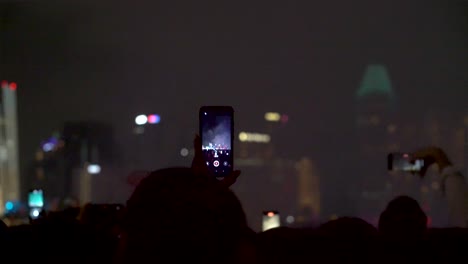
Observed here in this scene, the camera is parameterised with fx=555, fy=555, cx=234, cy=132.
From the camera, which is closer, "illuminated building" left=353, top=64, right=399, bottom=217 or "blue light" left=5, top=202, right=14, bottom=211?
"illuminated building" left=353, top=64, right=399, bottom=217

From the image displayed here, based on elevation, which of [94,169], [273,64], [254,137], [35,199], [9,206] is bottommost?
[9,206]

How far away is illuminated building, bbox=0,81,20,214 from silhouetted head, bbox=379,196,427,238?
11.1 ft

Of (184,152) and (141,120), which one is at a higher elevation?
(141,120)

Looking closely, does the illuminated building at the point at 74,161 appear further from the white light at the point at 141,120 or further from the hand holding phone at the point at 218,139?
the hand holding phone at the point at 218,139

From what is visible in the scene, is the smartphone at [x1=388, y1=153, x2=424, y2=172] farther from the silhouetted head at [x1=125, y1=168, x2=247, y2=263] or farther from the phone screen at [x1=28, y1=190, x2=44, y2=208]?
the silhouetted head at [x1=125, y1=168, x2=247, y2=263]

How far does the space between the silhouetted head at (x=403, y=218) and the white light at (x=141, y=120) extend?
2.61 m

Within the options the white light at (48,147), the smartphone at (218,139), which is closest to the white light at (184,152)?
the white light at (48,147)

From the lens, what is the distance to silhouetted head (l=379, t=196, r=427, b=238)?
1.71m

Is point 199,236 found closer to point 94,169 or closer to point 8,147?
point 94,169

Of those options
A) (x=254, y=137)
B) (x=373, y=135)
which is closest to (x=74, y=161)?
(x=254, y=137)

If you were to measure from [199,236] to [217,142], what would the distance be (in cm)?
107

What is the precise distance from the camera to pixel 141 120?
4168mm

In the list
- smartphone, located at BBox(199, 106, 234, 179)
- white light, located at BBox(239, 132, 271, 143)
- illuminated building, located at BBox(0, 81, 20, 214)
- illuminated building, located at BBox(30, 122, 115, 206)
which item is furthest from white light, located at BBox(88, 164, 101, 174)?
smartphone, located at BBox(199, 106, 234, 179)

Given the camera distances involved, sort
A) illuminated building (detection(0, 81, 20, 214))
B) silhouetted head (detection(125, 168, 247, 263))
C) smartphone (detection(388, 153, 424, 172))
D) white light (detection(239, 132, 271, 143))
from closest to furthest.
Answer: silhouetted head (detection(125, 168, 247, 263)) → smartphone (detection(388, 153, 424, 172)) → white light (detection(239, 132, 271, 143)) → illuminated building (detection(0, 81, 20, 214))
